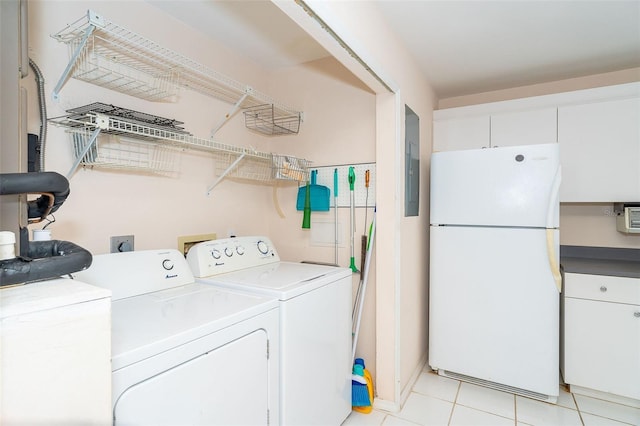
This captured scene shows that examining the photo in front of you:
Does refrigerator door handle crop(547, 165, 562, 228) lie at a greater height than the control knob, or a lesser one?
greater

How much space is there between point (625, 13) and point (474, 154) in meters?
1.04

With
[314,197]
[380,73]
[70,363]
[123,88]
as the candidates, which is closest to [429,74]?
[380,73]

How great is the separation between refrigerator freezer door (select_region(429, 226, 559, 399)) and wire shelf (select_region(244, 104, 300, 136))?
1.37 metres

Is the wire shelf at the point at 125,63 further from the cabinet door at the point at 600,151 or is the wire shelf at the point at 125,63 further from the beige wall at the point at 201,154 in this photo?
the cabinet door at the point at 600,151

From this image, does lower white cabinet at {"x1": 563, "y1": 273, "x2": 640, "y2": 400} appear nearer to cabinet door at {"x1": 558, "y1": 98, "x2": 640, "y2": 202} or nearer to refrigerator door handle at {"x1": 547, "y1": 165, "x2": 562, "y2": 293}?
refrigerator door handle at {"x1": 547, "y1": 165, "x2": 562, "y2": 293}

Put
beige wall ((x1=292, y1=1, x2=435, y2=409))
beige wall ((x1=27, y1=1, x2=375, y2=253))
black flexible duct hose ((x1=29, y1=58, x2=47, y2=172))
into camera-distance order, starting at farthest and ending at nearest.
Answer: beige wall ((x1=292, y1=1, x2=435, y2=409)) → beige wall ((x1=27, y1=1, x2=375, y2=253)) → black flexible duct hose ((x1=29, y1=58, x2=47, y2=172))

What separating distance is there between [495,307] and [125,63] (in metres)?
2.70

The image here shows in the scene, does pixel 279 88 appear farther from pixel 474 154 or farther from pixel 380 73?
pixel 474 154

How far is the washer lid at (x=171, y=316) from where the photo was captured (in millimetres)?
927

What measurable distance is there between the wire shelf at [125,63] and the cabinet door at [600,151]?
93.3 inches

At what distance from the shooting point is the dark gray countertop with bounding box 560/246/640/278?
2104 millimetres

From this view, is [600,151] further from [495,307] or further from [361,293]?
[361,293]

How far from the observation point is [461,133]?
9.19 ft

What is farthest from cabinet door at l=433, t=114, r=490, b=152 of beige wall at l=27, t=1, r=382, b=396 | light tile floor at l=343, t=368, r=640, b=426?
light tile floor at l=343, t=368, r=640, b=426
